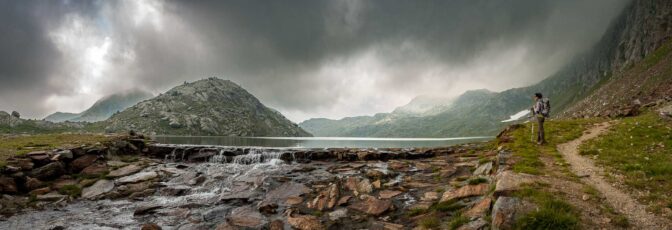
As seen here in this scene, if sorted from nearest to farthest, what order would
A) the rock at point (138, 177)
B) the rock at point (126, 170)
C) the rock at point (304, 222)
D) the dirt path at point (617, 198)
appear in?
the dirt path at point (617, 198) < the rock at point (304, 222) < the rock at point (138, 177) < the rock at point (126, 170)

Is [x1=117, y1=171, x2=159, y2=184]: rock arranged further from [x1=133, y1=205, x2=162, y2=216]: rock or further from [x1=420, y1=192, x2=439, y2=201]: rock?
[x1=420, y1=192, x2=439, y2=201]: rock

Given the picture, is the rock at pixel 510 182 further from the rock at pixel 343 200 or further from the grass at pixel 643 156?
the rock at pixel 343 200

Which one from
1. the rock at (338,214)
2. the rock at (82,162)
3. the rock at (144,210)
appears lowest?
the rock at (144,210)

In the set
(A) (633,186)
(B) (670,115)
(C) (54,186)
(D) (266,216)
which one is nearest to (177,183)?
(C) (54,186)

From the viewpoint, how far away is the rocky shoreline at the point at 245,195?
17.0 m

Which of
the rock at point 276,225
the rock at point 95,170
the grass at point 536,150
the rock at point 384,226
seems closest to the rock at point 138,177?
the rock at point 95,170

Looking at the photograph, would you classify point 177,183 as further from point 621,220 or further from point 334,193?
point 621,220

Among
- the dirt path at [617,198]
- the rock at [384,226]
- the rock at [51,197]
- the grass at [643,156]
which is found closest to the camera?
the dirt path at [617,198]

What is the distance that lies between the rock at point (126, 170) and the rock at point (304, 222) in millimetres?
22684

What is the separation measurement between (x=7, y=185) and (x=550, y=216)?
36.1 meters

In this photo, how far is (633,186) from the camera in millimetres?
13711

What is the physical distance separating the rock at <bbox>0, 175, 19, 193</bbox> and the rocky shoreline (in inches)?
2.6

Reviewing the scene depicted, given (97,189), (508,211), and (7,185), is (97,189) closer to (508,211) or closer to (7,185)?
(7,185)

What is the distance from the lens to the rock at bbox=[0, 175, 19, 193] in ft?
80.4
